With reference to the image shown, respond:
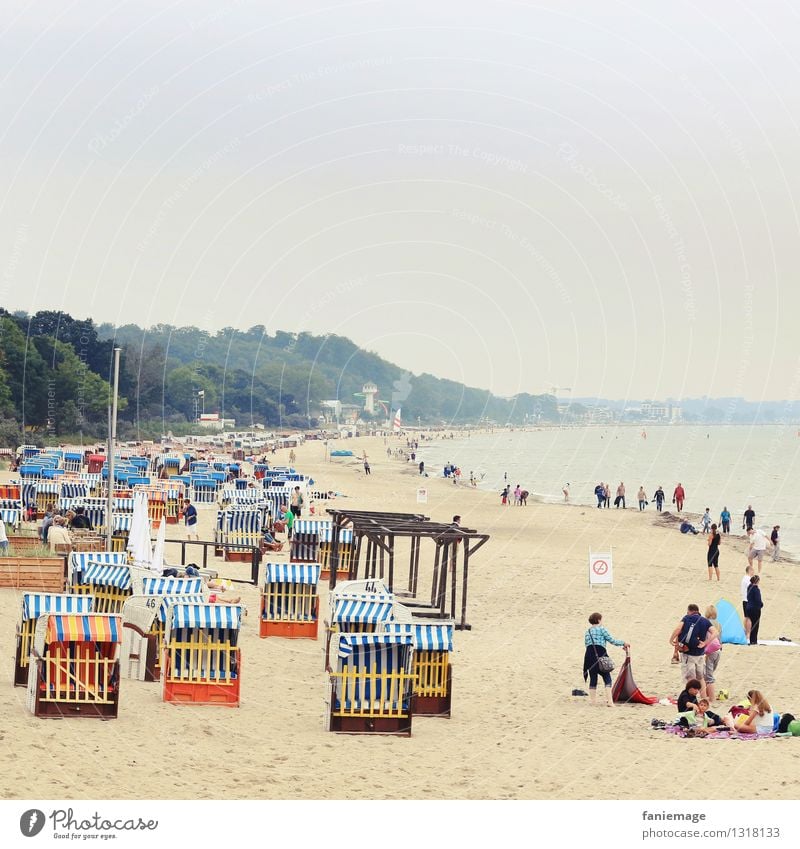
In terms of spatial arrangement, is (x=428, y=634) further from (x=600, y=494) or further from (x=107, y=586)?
(x=600, y=494)

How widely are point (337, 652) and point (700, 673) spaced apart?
15.9 ft

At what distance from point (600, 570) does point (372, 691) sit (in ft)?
55.1

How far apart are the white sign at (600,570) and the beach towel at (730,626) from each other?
8093mm

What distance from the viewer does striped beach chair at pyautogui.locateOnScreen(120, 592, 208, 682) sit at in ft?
49.4

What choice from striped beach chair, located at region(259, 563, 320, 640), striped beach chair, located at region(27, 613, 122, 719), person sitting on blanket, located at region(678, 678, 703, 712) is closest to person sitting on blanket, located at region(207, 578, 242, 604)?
striped beach chair, located at region(259, 563, 320, 640)

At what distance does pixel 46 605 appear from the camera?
1381 cm

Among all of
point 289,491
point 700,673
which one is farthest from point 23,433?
point 700,673

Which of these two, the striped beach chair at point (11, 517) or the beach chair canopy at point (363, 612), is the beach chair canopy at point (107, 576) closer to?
the beach chair canopy at point (363, 612)

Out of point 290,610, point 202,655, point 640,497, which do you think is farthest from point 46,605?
point 640,497

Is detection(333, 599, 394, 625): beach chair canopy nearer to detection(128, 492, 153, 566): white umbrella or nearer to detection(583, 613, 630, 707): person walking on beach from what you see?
detection(583, 613, 630, 707): person walking on beach

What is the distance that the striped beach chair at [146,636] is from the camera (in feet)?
49.4

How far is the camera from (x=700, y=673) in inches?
612

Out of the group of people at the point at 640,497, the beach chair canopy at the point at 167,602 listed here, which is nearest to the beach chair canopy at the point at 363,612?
the beach chair canopy at the point at 167,602
